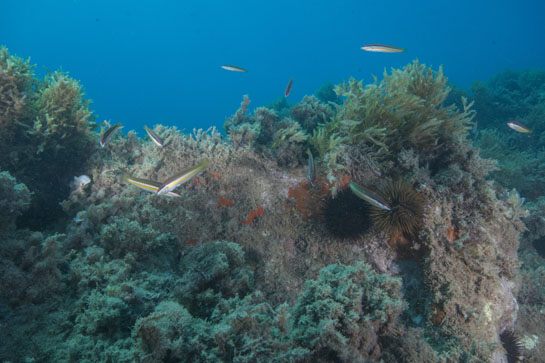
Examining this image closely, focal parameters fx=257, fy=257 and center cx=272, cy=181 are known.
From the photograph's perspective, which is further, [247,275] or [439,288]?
[439,288]

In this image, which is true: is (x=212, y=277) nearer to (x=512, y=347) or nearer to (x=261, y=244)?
(x=261, y=244)

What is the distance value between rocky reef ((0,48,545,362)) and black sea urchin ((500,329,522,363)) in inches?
6.0

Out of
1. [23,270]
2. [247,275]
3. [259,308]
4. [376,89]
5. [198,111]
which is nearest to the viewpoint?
[259,308]

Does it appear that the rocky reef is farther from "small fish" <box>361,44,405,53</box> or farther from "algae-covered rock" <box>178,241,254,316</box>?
"small fish" <box>361,44,405,53</box>

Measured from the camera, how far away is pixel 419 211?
399cm

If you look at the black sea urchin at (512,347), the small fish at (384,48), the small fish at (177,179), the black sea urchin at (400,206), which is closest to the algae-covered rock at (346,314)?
the black sea urchin at (400,206)

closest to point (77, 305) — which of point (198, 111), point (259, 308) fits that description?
point (259, 308)

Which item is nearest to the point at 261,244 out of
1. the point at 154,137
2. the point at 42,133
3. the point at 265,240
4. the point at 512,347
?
the point at 265,240

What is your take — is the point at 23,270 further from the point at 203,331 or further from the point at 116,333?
the point at 203,331

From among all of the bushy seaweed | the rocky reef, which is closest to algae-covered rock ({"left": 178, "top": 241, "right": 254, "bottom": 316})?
the rocky reef

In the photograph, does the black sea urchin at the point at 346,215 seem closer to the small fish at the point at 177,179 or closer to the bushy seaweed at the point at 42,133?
the small fish at the point at 177,179

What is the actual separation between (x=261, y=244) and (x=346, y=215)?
Result: 61.5 inches

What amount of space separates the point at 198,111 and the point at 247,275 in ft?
324

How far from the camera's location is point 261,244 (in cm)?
458
